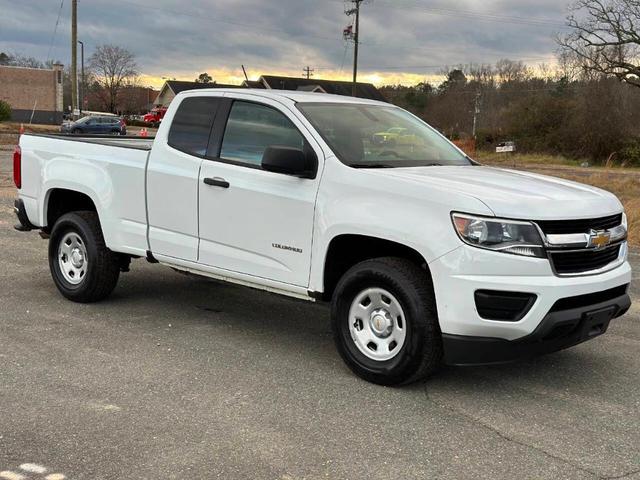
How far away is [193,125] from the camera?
5.65 metres

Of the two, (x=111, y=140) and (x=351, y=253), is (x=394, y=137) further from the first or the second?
(x=111, y=140)

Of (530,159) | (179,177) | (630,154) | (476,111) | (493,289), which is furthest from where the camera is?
(476,111)

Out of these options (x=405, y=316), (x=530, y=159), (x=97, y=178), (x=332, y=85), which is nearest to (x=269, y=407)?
(x=405, y=316)

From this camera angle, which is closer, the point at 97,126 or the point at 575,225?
the point at 575,225

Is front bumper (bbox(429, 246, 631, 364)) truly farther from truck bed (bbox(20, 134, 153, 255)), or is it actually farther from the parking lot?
truck bed (bbox(20, 134, 153, 255))

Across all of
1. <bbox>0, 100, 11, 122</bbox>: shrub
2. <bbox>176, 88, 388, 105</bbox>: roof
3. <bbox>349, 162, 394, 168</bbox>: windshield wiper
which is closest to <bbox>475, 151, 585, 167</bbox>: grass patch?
<bbox>0, 100, 11, 122</bbox>: shrub

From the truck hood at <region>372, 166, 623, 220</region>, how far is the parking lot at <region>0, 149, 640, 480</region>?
3.97 feet

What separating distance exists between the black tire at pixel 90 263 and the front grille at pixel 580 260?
3920 millimetres

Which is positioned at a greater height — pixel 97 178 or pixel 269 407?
pixel 97 178

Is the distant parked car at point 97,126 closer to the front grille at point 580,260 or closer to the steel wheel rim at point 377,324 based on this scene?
the steel wheel rim at point 377,324

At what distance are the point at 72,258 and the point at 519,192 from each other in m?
4.23

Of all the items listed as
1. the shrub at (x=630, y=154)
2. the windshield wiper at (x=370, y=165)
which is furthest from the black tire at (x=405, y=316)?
the shrub at (x=630, y=154)

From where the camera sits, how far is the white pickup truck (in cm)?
401

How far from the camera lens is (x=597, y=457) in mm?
3562
